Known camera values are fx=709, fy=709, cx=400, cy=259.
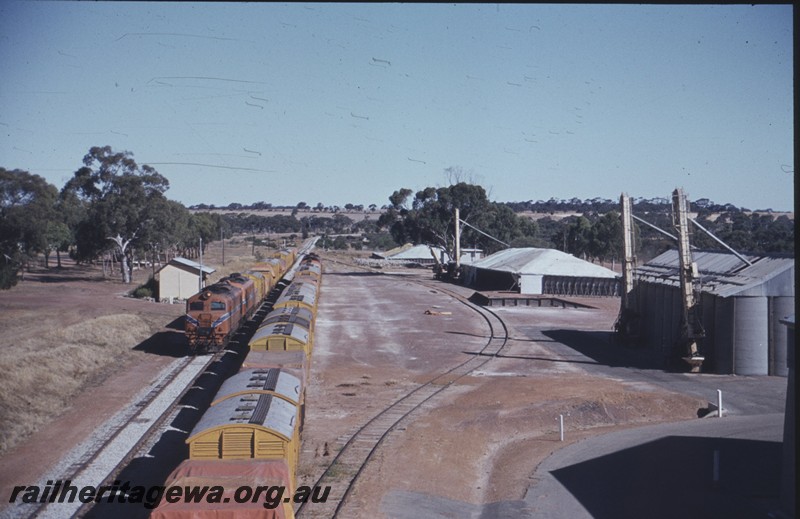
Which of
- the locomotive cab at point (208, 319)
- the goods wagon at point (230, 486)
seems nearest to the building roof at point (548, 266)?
the locomotive cab at point (208, 319)

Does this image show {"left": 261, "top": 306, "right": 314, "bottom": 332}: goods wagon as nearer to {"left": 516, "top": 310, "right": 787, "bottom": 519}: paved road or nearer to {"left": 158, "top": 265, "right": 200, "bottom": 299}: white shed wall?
{"left": 516, "top": 310, "right": 787, "bottom": 519}: paved road

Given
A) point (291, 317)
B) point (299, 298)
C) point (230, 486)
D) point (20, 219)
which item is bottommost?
point (230, 486)

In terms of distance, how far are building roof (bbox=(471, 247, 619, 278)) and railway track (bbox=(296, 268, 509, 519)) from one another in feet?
98.6

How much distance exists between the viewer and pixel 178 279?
58312 mm

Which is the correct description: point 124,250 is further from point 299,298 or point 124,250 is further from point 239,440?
point 239,440

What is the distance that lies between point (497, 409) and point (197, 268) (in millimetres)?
39353

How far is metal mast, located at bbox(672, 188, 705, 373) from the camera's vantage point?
32.6 m

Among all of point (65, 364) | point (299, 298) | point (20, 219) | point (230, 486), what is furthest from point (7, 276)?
point (230, 486)

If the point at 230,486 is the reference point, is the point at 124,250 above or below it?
above

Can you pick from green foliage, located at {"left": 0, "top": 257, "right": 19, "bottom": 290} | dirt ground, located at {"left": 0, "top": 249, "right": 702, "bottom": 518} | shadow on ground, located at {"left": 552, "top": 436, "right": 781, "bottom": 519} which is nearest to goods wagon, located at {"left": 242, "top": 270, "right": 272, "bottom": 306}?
dirt ground, located at {"left": 0, "top": 249, "right": 702, "bottom": 518}

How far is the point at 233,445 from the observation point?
1422cm

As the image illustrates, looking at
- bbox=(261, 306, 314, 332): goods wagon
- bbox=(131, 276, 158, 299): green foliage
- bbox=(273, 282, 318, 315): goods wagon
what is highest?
bbox=(273, 282, 318, 315): goods wagon

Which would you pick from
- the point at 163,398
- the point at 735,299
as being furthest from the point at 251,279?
the point at 735,299

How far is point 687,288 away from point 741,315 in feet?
9.62
